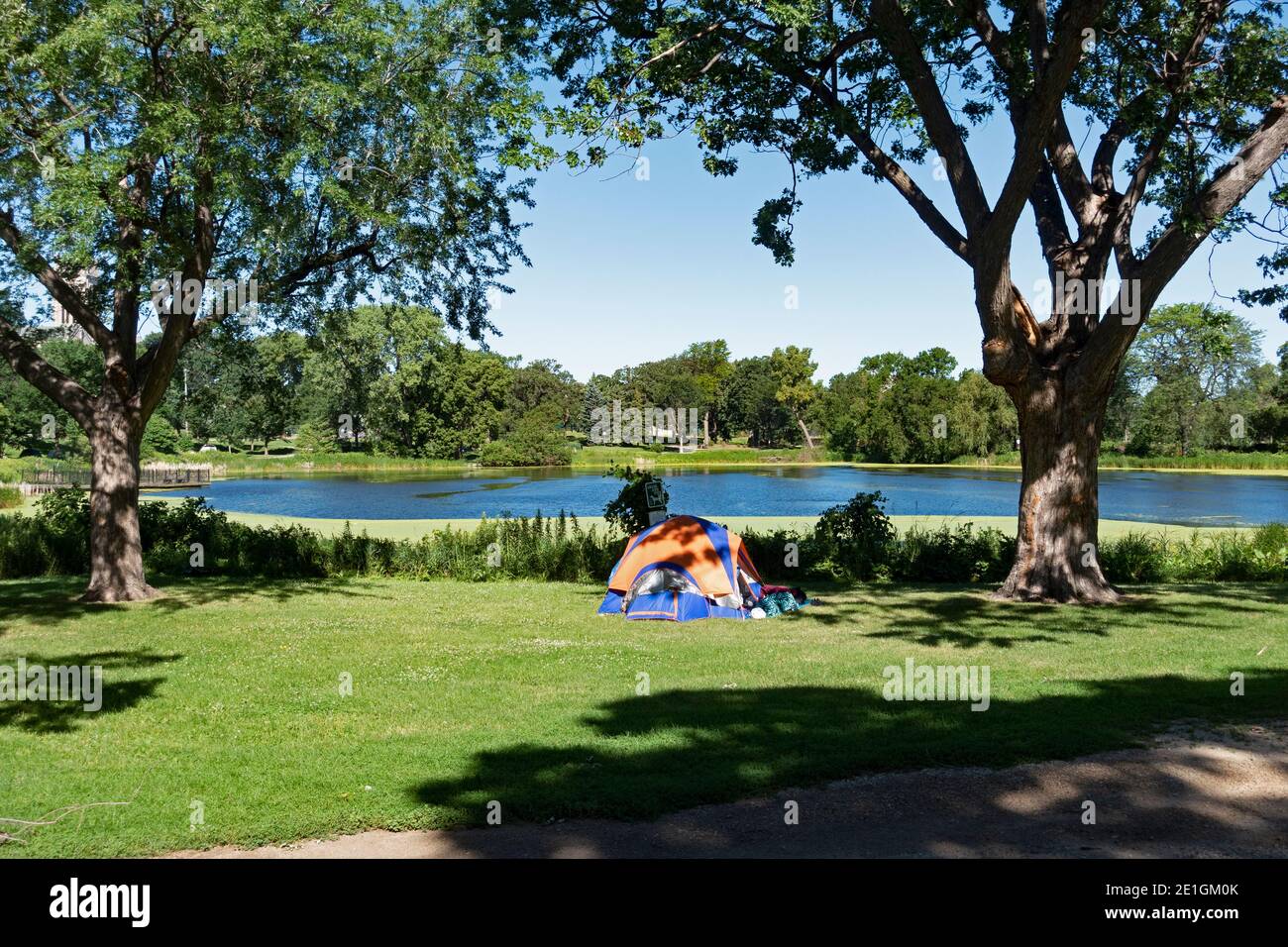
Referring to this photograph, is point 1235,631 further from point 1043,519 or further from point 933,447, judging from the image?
point 933,447

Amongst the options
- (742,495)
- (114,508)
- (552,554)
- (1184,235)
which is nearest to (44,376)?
(114,508)

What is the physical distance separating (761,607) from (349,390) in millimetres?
10137

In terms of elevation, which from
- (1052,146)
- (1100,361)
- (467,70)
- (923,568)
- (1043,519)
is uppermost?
(467,70)

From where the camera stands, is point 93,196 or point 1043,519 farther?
point 1043,519

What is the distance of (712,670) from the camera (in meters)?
8.85

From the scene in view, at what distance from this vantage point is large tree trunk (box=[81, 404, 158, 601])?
1301 centimetres

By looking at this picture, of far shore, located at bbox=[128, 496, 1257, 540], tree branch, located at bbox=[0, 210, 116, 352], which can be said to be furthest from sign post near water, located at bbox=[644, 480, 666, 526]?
tree branch, located at bbox=[0, 210, 116, 352]

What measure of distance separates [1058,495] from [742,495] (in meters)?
30.1

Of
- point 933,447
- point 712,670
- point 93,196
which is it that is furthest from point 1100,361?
point 933,447

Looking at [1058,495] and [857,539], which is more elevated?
[1058,495]

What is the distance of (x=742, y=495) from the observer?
140ft

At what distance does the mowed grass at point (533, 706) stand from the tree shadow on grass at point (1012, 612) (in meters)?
0.08

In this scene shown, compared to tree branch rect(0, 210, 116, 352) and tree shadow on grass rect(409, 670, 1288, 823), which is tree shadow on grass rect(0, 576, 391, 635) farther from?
tree shadow on grass rect(409, 670, 1288, 823)

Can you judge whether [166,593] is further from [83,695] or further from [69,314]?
[83,695]
